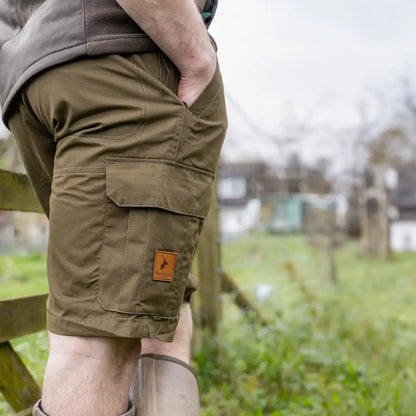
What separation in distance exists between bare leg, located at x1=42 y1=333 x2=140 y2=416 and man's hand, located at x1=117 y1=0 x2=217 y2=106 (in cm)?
50

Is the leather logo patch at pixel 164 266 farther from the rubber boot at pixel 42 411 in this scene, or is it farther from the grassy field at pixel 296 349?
the grassy field at pixel 296 349

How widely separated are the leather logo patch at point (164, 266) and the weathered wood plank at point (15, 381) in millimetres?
755

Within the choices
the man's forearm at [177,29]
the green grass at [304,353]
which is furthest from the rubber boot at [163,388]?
the green grass at [304,353]

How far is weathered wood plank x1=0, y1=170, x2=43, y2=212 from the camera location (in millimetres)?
1702

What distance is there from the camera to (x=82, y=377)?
3.60 feet

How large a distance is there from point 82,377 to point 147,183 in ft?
1.27

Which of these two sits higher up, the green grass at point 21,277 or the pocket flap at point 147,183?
the pocket flap at point 147,183

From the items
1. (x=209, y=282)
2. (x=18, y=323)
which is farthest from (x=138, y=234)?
(x=209, y=282)

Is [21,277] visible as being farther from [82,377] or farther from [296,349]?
[82,377]

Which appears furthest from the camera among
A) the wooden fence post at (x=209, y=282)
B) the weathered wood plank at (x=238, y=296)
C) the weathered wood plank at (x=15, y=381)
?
the weathered wood plank at (x=238, y=296)

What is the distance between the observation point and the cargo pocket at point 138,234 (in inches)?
41.3

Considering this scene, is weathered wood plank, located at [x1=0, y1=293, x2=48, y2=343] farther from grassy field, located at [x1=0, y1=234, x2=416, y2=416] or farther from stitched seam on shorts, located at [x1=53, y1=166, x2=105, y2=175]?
stitched seam on shorts, located at [x1=53, y1=166, x2=105, y2=175]

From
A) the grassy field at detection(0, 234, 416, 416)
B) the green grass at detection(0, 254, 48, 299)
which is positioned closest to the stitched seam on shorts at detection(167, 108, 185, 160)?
the grassy field at detection(0, 234, 416, 416)

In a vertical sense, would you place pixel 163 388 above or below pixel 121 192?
below
